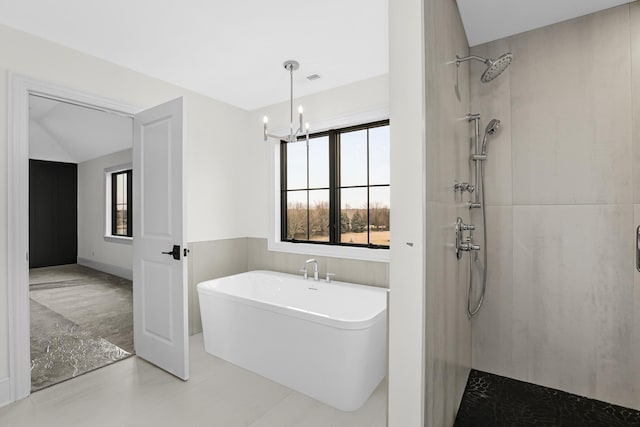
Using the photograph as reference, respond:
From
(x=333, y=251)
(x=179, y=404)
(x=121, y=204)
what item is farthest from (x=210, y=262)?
(x=121, y=204)

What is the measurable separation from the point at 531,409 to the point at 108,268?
7024 millimetres

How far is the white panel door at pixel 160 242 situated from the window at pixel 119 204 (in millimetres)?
3855

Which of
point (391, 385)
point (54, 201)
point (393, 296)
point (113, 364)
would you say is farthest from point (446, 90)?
point (54, 201)

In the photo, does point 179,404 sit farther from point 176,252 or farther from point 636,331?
point 636,331

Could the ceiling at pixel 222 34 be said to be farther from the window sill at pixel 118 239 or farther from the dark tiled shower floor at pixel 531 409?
the window sill at pixel 118 239

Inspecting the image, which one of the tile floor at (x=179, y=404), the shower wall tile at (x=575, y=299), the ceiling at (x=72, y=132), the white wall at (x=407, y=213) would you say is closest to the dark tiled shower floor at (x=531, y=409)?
the shower wall tile at (x=575, y=299)

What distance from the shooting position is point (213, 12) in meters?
2.00

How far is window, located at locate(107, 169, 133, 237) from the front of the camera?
6.12 meters

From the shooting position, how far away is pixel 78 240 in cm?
732

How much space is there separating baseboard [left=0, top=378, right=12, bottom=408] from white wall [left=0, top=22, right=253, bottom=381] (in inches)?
1.9

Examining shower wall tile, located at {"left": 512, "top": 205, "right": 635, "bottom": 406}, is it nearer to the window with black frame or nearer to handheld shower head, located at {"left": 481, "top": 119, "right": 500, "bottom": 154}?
handheld shower head, located at {"left": 481, "top": 119, "right": 500, "bottom": 154}

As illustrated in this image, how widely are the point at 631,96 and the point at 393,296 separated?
6.14ft

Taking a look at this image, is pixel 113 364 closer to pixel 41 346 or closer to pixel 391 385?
pixel 41 346

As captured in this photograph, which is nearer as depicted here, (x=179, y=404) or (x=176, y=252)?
(x=179, y=404)
